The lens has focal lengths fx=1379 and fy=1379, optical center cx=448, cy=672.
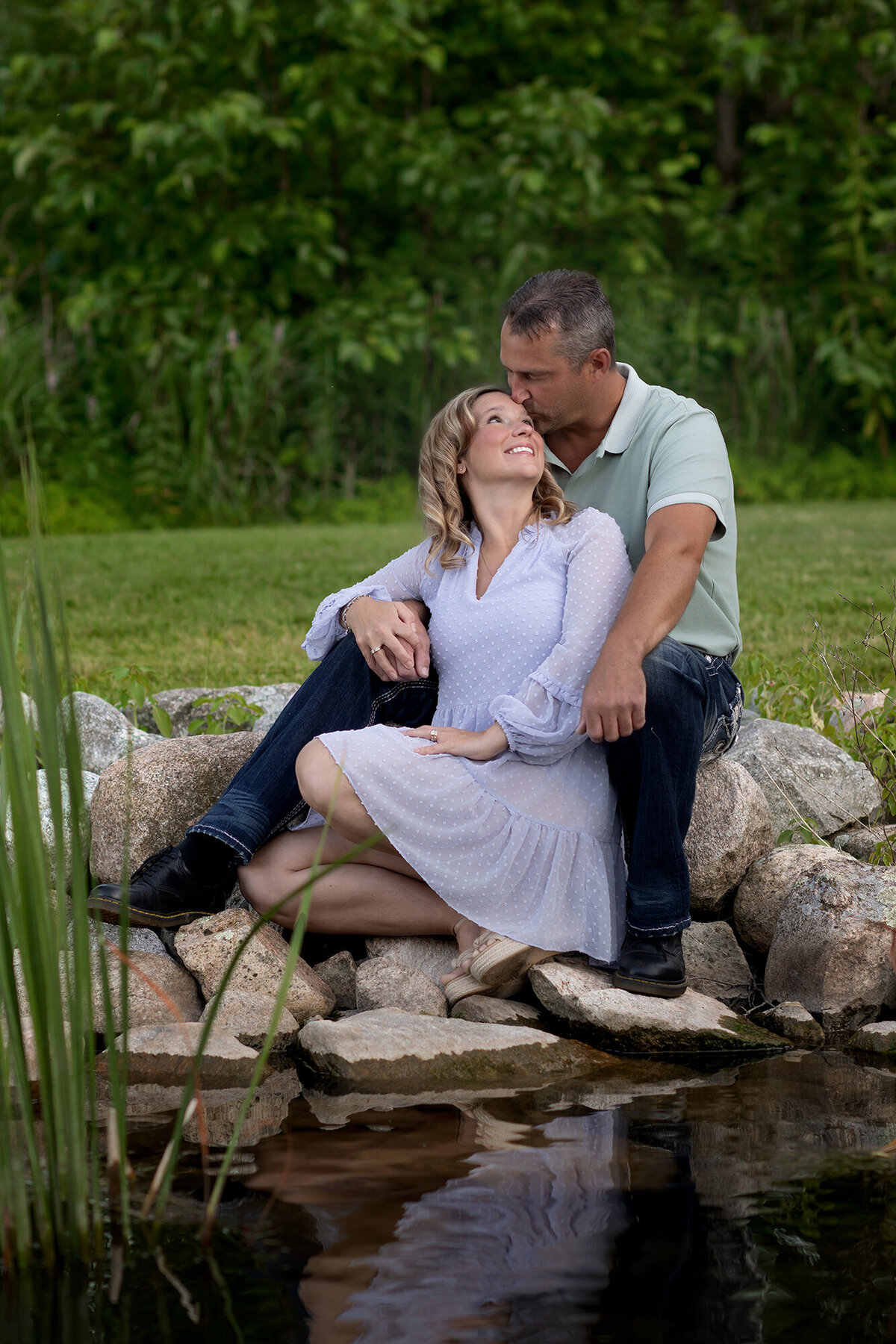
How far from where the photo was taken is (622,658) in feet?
9.08

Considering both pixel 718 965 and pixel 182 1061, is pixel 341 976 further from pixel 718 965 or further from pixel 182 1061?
pixel 718 965

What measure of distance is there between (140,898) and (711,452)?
5.39 feet

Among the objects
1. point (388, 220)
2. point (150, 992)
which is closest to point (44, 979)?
point (150, 992)

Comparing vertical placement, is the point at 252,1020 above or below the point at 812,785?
below

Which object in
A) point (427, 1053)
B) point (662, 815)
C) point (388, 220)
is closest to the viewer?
point (427, 1053)

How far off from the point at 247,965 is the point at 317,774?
44cm

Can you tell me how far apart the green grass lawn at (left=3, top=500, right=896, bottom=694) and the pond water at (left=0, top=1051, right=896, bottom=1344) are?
8.39 feet

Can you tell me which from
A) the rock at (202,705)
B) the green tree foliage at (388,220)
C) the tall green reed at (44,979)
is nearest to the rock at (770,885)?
the rock at (202,705)

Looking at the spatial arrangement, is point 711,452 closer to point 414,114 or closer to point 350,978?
point 350,978

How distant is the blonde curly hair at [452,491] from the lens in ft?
10.3

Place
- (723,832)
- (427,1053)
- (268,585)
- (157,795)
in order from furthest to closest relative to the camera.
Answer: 1. (268,585)
2. (157,795)
3. (723,832)
4. (427,1053)

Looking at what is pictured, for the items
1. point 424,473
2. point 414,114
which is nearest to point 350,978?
point 424,473

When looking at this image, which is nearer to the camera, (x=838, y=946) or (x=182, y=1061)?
(x=182, y=1061)

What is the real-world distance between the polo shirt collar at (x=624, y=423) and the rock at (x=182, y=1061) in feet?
5.16
